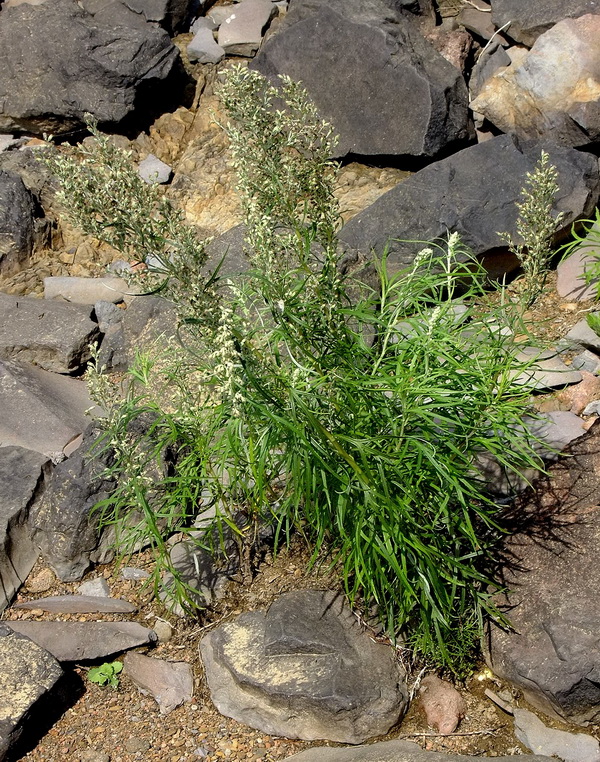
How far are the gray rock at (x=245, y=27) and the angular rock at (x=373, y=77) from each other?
2.69 ft

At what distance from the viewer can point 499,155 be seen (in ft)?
19.3

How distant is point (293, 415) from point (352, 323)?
2.05m

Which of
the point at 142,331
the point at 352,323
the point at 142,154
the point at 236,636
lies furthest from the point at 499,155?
the point at 236,636

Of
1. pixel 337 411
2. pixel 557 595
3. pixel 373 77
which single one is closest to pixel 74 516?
pixel 337 411

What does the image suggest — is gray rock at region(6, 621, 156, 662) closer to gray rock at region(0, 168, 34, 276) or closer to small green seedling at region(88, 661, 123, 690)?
small green seedling at region(88, 661, 123, 690)

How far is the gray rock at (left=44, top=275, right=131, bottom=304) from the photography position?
6.48 meters

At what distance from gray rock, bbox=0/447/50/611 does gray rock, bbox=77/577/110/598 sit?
0.32m

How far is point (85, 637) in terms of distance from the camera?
4.08m

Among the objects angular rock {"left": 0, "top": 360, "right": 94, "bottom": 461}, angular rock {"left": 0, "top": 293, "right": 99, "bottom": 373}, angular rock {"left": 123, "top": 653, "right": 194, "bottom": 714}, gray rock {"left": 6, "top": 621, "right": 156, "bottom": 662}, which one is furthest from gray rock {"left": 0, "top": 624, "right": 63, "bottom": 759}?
angular rock {"left": 0, "top": 293, "right": 99, "bottom": 373}

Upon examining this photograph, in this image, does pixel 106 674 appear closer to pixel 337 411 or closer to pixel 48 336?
pixel 337 411

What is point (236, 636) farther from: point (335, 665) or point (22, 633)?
point (22, 633)

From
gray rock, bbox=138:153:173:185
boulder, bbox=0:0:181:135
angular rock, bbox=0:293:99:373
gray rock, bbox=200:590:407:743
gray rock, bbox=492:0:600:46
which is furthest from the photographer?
boulder, bbox=0:0:181:135

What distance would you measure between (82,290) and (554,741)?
446cm

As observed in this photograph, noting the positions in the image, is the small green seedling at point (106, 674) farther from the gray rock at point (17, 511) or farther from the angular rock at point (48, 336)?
the angular rock at point (48, 336)
